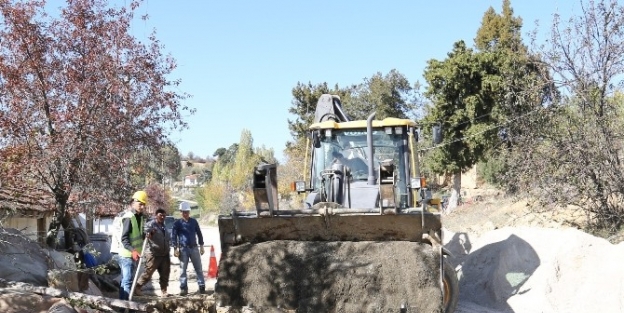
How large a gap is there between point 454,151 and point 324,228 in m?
20.4

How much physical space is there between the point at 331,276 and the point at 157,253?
3.44 meters

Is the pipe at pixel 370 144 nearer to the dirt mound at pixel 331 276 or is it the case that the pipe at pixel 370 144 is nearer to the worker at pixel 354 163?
the worker at pixel 354 163

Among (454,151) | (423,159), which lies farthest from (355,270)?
(423,159)

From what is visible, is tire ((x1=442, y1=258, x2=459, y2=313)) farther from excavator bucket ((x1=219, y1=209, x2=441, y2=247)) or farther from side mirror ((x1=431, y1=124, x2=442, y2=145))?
side mirror ((x1=431, y1=124, x2=442, y2=145))

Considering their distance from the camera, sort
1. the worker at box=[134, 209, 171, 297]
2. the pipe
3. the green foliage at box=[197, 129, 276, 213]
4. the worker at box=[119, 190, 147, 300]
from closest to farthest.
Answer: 1. the worker at box=[119, 190, 147, 300]
2. the pipe
3. the worker at box=[134, 209, 171, 297]
4. the green foliage at box=[197, 129, 276, 213]

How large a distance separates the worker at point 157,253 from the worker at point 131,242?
75 cm

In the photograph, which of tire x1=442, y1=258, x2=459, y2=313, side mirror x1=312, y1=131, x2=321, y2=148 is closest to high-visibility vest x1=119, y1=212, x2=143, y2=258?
side mirror x1=312, y1=131, x2=321, y2=148

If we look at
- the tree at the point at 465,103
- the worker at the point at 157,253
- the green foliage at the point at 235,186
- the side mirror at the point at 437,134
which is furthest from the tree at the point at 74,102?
the green foliage at the point at 235,186

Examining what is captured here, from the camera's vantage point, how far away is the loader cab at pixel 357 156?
983cm

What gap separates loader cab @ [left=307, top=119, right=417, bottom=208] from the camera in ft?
32.2

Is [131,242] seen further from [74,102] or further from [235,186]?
[235,186]

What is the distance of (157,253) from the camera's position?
10.1 metres

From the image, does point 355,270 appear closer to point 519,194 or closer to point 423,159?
point 519,194

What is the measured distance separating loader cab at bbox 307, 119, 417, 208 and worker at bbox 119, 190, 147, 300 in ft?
7.64
